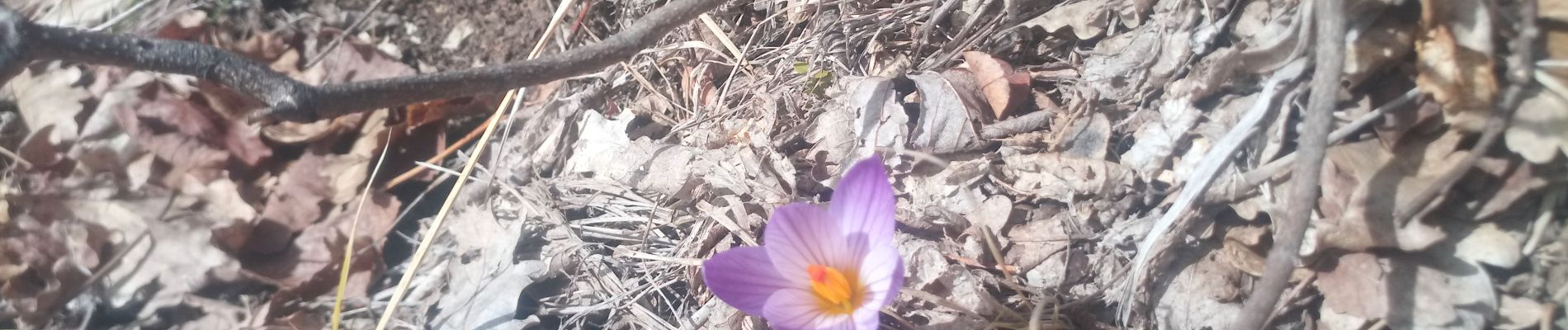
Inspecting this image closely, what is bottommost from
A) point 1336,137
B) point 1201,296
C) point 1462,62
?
point 1201,296

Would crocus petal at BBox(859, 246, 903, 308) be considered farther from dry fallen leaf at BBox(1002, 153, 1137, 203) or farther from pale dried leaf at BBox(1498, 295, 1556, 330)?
pale dried leaf at BBox(1498, 295, 1556, 330)

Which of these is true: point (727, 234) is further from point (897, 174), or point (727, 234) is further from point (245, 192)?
A: point (245, 192)

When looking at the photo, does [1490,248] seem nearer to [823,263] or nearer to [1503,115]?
[1503,115]

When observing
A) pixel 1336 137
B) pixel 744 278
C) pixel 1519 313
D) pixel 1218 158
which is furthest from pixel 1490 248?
Result: pixel 744 278

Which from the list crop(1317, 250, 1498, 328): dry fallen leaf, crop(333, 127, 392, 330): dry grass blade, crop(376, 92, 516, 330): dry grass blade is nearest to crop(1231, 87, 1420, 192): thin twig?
crop(1317, 250, 1498, 328): dry fallen leaf

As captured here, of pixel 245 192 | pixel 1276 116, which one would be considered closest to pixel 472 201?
pixel 245 192

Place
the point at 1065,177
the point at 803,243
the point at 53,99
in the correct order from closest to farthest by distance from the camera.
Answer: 1. the point at 803,243
2. the point at 1065,177
3. the point at 53,99

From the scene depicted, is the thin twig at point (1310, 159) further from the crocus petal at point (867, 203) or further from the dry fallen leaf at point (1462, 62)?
the crocus petal at point (867, 203)
